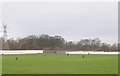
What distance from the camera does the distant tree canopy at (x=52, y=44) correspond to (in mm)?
87938

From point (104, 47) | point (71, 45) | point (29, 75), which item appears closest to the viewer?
point (29, 75)

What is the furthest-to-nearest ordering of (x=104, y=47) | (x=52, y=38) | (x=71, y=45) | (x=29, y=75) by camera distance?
1. (x=52, y=38)
2. (x=71, y=45)
3. (x=104, y=47)
4. (x=29, y=75)

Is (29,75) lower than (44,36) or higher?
lower

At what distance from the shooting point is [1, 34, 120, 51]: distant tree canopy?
8794 centimetres

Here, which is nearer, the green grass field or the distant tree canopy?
the green grass field

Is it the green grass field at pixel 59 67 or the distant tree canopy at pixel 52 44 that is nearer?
the green grass field at pixel 59 67

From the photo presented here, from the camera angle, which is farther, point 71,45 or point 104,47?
point 71,45

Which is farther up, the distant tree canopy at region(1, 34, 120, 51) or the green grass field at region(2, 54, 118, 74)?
the distant tree canopy at region(1, 34, 120, 51)

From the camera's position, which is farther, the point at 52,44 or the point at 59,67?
the point at 52,44

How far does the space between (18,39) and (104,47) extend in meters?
22.9

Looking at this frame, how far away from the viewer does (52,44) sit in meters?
98.9

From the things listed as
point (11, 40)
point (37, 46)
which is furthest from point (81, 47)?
point (11, 40)

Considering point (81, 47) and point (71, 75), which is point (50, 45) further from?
point (71, 75)

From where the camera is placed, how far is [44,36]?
100 meters
